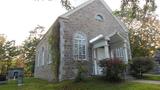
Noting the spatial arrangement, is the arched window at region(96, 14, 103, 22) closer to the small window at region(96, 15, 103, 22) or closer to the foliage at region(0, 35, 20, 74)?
the small window at region(96, 15, 103, 22)

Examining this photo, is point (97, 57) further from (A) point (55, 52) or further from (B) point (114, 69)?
(B) point (114, 69)

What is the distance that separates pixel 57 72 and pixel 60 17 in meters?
4.31

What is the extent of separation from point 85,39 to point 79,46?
97cm

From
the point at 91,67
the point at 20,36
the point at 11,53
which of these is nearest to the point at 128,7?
the point at 91,67

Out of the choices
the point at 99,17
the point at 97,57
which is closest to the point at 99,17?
the point at 99,17

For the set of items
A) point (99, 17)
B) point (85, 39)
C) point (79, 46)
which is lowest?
point (79, 46)

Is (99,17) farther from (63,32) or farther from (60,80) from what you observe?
(60,80)

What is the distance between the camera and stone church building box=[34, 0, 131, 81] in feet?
40.6

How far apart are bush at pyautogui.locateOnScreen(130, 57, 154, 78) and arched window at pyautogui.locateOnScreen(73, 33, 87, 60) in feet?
13.5

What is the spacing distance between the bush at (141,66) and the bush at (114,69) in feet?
9.13

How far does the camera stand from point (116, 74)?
10.1 metres

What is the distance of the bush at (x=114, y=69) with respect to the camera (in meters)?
10.1

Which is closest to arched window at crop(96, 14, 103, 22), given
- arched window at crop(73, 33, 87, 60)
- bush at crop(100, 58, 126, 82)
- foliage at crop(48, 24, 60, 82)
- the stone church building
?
the stone church building

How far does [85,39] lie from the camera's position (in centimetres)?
1386
